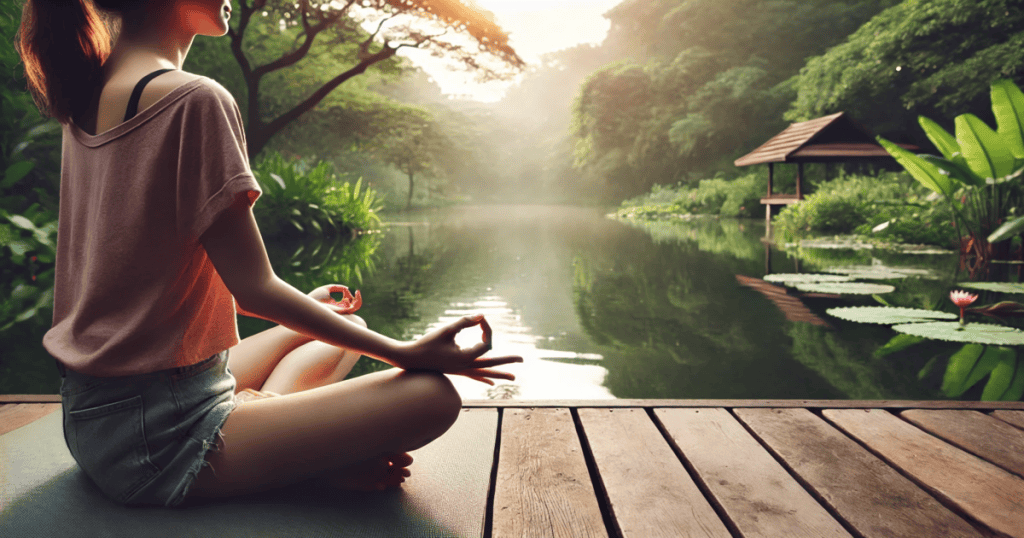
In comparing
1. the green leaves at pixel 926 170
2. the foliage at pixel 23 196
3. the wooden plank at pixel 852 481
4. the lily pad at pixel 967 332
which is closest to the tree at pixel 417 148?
the foliage at pixel 23 196

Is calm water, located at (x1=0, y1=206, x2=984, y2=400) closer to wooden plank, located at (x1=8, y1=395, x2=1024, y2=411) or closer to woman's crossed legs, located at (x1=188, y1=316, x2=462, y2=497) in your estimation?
wooden plank, located at (x1=8, y1=395, x2=1024, y2=411)

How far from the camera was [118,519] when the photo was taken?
37.7 inches

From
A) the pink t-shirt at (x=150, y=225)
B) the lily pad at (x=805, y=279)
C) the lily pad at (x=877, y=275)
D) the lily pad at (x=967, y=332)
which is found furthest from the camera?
the lily pad at (x=877, y=275)

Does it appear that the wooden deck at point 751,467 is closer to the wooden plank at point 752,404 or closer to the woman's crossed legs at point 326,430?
the wooden plank at point 752,404

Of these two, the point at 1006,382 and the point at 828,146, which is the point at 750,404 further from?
the point at 828,146

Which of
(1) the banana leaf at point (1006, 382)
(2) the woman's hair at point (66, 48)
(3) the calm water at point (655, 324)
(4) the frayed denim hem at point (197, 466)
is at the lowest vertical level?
(1) the banana leaf at point (1006, 382)

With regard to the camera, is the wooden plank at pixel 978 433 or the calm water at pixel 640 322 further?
the calm water at pixel 640 322

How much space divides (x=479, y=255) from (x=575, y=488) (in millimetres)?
6028

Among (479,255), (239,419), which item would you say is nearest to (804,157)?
(479,255)

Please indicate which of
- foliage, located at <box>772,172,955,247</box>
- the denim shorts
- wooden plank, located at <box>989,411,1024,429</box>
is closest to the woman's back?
the denim shorts

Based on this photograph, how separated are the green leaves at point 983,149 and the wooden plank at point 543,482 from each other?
5375mm

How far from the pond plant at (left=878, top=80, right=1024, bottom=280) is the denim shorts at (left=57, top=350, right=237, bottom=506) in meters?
5.63

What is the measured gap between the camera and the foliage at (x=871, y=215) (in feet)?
24.0

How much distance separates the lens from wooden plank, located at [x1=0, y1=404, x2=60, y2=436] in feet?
4.98
